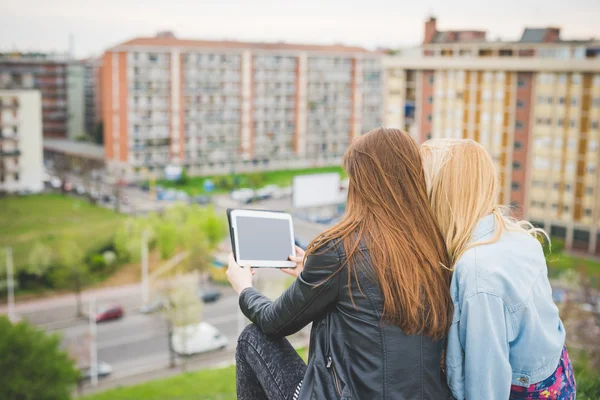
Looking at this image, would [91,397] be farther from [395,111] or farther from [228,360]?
[395,111]

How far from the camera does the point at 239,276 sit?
1747 millimetres

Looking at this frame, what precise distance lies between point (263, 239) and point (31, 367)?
8.52 m

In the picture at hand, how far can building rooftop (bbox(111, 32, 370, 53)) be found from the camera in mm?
28219

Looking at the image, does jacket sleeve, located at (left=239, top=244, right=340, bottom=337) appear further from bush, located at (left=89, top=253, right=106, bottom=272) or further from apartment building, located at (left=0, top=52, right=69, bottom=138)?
apartment building, located at (left=0, top=52, right=69, bottom=138)

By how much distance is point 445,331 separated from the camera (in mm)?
1469

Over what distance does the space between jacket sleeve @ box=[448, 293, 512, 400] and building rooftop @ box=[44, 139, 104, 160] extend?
29.8m

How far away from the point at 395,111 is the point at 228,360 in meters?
10.8

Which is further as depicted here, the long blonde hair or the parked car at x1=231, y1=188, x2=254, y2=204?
the parked car at x1=231, y1=188, x2=254, y2=204

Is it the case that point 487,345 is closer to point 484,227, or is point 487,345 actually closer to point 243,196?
point 484,227

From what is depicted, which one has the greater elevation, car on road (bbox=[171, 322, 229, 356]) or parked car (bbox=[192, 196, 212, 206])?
parked car (bbox=[192, 196, 212, 206])

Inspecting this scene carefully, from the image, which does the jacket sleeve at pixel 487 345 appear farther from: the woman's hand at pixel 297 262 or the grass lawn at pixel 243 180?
the grass lawn at pixel 243 180

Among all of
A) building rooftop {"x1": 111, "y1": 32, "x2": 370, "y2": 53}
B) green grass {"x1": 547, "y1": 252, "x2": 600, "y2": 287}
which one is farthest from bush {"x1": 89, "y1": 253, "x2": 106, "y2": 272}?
building rooftop {"x1": 111, "y1": 32, "x2": 370, "y2": 53}

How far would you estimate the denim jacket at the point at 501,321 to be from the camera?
4.59ft

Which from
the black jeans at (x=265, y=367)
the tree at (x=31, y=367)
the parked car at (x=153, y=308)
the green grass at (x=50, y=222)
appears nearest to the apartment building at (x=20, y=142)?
the green grass at (x=50, y=222)
